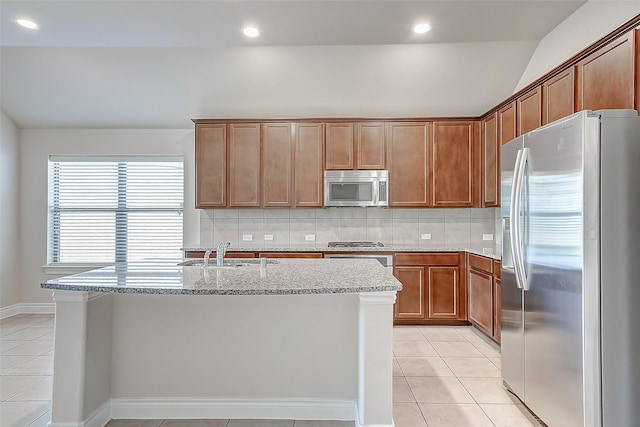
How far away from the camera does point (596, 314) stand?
1847 millimetres

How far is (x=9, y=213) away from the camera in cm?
488

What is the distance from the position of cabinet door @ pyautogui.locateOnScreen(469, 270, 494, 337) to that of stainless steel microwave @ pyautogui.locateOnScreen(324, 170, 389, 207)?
Result: 132 cm

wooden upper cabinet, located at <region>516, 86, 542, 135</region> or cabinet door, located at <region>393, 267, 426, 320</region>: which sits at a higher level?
wooden upper cabinet, located at <region>516, 86, 542, 135</region>

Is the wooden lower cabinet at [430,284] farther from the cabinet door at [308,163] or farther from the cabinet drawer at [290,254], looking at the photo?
the cabinet door at [308,163]

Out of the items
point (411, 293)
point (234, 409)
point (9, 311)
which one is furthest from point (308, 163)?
point (9, 311)

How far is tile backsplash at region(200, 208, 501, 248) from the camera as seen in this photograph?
4941 mm

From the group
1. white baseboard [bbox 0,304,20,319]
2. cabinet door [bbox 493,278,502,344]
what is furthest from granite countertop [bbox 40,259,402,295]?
white baseboard [bbox 0,304,20,319]

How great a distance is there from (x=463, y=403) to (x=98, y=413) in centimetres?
230

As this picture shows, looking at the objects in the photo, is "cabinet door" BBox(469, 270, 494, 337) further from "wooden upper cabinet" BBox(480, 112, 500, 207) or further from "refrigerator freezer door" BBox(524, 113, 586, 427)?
"refrigerator freezer door" BBox(524, 113, 586, 427)

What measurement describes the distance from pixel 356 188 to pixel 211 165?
1803 millimetres

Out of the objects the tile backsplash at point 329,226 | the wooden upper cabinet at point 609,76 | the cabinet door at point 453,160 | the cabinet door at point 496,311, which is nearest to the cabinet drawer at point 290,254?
the tile backsplash at point 329,226

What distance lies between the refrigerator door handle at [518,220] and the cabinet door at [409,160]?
2270 millimetres

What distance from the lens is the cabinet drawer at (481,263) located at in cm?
372

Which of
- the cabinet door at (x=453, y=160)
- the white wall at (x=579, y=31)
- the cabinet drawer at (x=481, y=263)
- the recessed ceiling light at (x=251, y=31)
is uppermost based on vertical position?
the recessed ceiling light at (x=251, y=31)
